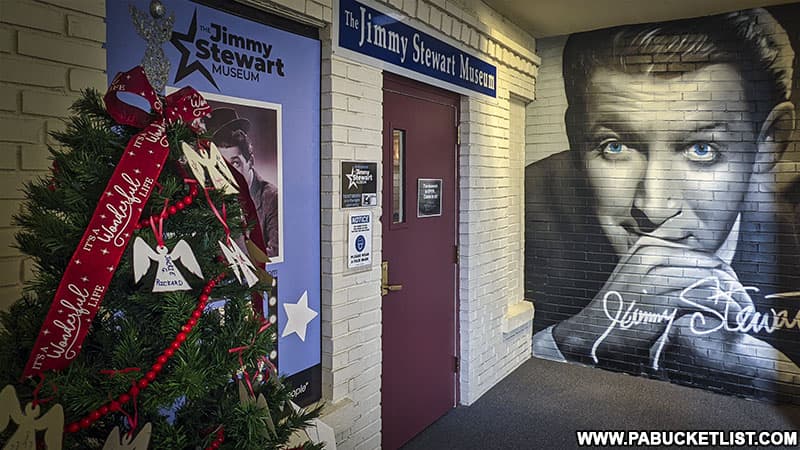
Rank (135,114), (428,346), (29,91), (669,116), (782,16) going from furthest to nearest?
(669,116)
(782,16)
(428,346)
(29,91)
(135,114)

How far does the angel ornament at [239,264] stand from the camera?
51.5 inches

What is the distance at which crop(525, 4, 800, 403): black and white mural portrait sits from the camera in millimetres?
4328

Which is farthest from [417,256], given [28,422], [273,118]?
[28,422]

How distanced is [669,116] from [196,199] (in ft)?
14.1

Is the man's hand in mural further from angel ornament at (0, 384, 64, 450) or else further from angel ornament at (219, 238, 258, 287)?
angel ornament at (0, 384, 64, 450)

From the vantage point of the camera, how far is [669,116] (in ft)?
15.2

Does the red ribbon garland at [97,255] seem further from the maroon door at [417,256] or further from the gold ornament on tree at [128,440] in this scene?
the maroon door at [417,256]

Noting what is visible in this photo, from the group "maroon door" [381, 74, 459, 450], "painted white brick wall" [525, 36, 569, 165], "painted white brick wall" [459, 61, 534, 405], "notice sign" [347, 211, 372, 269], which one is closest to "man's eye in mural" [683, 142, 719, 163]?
"painted white brick wall" [525, 36, 569, 165]

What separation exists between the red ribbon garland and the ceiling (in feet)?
11.5

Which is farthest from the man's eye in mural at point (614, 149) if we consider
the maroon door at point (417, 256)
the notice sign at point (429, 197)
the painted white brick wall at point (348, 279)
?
the painted white brick wall at point (348, 279)

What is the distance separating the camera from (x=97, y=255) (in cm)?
113

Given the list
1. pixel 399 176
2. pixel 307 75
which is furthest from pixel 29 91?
pixel 399 176

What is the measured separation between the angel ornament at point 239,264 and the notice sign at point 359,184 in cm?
153

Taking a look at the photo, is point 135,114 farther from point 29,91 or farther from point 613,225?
point 613,225
